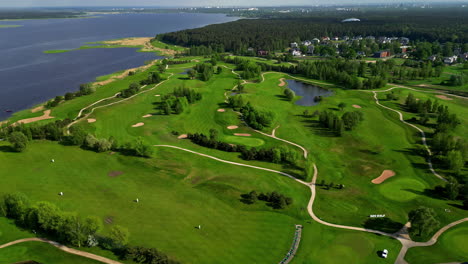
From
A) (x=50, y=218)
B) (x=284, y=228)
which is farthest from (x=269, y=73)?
(x=50, y=218)

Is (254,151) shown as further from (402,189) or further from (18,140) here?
(18,140)

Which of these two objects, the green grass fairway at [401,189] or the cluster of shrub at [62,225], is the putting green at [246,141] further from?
the cluster of shrub at [62,225]

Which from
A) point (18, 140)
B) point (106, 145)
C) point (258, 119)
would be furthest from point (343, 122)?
point (18, 140)

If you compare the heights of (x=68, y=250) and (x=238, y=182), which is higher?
(x=238, y=182)

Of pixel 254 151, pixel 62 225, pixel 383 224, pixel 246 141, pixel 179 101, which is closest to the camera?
pixel 62 225

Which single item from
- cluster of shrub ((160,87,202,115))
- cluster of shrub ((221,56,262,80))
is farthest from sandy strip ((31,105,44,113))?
cluster of shrub ((221,56,262,80))

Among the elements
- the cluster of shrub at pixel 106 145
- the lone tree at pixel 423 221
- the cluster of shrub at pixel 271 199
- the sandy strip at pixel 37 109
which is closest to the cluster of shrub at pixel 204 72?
the sandy strip at pixel 37 109

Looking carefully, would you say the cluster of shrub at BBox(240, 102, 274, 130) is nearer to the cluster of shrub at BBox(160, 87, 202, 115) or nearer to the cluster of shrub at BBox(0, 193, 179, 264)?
the cluster of shrub at BBox(160, 87, 202, 115)

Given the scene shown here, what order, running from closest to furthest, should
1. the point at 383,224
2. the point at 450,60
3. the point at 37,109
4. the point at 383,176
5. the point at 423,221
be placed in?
the point at 423,221 < the point at 383,224 < the point at 383,176 < the point at 37,109 < the point at 450,60
